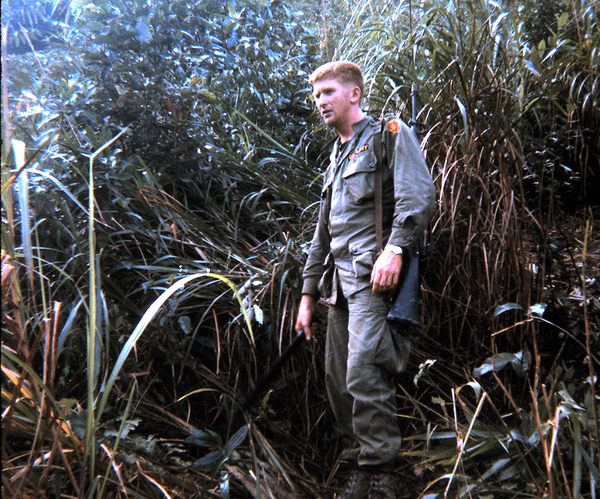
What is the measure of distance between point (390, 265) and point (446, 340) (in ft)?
3.04

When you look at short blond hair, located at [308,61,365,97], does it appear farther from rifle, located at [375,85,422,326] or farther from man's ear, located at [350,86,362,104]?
rifle, located at [375,85,422,326]

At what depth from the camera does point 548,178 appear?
147 inches

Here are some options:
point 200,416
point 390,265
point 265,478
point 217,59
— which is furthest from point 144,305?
point 217,59

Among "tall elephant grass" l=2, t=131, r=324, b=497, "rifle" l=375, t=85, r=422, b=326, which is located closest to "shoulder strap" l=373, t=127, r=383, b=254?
"rifle" l=375, t=85, r=422, b=326

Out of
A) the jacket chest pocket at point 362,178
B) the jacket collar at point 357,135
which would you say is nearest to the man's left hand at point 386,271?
the jacket chest pocket at point 362,178

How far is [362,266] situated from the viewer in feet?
7.91

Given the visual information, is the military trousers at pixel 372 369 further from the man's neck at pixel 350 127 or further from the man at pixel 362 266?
the man's neck at pixel 350 127

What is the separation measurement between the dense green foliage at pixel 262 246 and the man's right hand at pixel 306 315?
0.24 metres

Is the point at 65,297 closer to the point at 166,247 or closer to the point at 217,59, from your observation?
the point at 166,247

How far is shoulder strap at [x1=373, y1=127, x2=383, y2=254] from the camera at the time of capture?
241cm

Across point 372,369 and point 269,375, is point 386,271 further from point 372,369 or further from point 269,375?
point 269,375

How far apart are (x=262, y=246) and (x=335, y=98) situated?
4.00ft

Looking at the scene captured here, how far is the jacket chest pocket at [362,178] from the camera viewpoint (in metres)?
2.49

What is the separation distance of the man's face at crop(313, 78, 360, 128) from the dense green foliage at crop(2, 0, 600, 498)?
0.52 m
